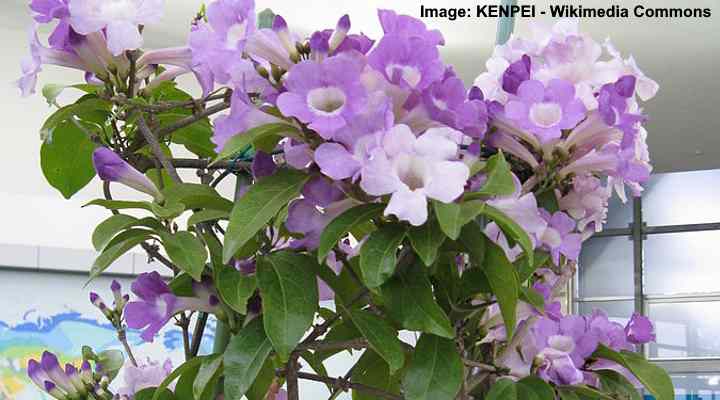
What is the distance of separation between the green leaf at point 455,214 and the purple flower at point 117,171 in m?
0.23

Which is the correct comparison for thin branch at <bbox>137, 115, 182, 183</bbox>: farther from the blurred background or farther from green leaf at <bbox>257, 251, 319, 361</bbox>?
the blurred background

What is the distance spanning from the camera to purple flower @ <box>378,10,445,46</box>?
62cm

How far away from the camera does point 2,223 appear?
4340 millimetres

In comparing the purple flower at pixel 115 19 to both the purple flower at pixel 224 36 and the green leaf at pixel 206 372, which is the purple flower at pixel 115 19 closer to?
the purple flower at pixel 224 36

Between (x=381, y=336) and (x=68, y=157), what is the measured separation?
0.37m

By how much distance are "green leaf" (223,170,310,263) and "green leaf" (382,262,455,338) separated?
3.4 inches

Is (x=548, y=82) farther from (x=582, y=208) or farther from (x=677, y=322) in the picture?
(x=677, y=322)

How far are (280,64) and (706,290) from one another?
898 cm

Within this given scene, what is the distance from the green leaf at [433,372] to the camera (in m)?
0.60

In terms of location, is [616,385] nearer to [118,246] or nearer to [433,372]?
[433,372]

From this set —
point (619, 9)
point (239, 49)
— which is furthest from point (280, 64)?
point (619, 9)

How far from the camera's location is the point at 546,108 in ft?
2.25

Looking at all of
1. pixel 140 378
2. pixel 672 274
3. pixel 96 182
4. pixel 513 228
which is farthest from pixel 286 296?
pixel 672 274

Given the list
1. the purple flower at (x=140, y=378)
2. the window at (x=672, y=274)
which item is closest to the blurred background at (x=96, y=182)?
the window at (x=672, y=274)
